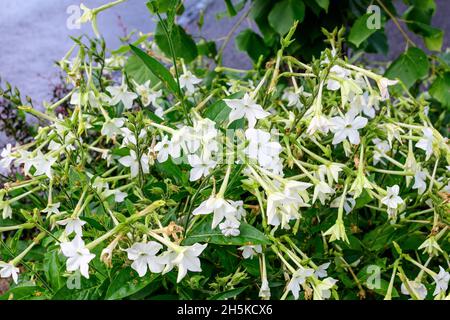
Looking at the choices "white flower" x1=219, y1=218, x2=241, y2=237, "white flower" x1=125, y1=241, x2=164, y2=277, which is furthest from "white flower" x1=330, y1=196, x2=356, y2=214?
"white flower" x1=125, y1=241, x2=164, y2=277

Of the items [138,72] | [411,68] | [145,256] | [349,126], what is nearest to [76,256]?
[145,256]

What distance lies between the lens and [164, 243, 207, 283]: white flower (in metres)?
0.68

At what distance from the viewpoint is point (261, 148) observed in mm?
731

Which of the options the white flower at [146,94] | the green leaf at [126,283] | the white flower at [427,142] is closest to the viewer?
the green leaf at [126,283]

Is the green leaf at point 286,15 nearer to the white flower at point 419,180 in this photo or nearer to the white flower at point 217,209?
the white flower at point 419,180

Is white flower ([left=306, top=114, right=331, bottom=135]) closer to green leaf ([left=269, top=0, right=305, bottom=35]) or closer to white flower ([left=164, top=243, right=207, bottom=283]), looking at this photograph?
white flower ([left=164, top=243, right=207, bottom=283])

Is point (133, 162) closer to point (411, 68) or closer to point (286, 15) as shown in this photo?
point (286, 15)

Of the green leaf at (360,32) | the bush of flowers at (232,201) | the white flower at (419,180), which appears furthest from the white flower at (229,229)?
the green leaf at (360,32)

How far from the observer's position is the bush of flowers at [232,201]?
73 cm

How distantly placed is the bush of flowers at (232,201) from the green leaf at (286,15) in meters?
0.42

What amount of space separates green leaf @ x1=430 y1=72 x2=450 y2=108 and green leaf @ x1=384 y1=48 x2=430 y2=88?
2.8 inches
